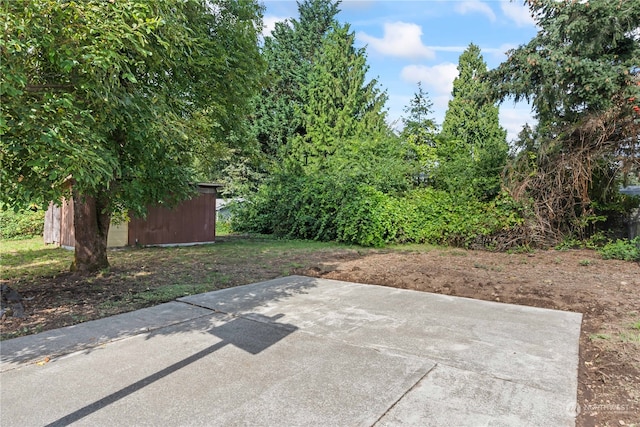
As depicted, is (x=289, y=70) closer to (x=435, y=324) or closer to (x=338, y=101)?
(x=338, y=101)

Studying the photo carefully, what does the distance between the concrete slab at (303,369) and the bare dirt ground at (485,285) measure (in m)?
0.23

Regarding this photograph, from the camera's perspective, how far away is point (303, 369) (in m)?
2.88

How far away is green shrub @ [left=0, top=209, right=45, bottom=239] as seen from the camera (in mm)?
13086

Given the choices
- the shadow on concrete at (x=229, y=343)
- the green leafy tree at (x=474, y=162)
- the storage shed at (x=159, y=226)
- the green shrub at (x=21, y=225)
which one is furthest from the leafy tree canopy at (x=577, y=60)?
the green shrub at (x=21, y=225)

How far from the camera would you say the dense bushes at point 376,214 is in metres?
10.3

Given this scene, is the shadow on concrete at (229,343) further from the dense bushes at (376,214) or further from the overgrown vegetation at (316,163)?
the dense bushes at (376,214)

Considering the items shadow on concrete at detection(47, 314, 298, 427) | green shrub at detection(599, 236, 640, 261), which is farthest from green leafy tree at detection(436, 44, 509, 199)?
shadow on concrete at detection(47, 314, 298, 427)

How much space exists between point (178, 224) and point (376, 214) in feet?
20.4

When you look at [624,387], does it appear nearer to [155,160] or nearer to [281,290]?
[281,290]

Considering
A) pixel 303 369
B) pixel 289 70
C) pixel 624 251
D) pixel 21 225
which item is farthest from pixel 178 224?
pixel 289 70

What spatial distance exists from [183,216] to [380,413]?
10.8 meters

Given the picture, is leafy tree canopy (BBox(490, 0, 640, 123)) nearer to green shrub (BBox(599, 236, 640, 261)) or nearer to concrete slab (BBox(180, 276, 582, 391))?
green shrub (BBox(599, 236, 640, 261))

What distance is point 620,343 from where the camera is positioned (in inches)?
134

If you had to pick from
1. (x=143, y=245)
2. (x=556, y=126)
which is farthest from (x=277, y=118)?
(x=556, y=126)
